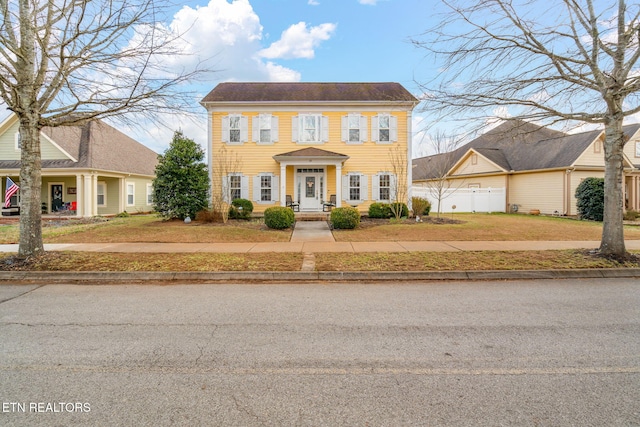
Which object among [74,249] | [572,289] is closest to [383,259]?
[572,289]

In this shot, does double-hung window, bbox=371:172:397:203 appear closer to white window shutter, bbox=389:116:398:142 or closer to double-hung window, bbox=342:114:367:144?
white window shutter, bbox=389:116:398:142

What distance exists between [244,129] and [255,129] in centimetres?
65

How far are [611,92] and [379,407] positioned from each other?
9.67m

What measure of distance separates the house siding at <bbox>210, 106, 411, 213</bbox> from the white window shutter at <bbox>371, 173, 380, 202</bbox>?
166mm

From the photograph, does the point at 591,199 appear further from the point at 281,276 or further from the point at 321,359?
the point at 321,359

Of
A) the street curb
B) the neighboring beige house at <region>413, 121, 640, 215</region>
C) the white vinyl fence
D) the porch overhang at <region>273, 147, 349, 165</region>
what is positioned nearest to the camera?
the street curb

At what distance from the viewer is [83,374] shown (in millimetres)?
3324

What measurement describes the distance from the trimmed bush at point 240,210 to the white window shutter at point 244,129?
3.85 metres

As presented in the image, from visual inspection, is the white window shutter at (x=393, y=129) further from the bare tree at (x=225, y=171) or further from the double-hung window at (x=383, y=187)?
the bare tree at (x=225, y=171)

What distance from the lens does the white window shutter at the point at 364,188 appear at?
20141 millimetres


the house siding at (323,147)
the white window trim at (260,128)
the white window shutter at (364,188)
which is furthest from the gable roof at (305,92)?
the white window shutter at (364,188)

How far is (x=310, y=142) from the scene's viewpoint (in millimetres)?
20234

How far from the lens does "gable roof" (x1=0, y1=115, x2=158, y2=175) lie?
838 inches

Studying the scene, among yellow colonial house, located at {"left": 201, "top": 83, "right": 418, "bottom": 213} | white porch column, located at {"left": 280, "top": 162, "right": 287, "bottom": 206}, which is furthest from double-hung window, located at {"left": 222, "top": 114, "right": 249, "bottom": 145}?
white porch column, located at {"left": 280, "top": 162, "right": 287, "bottom": 206}
